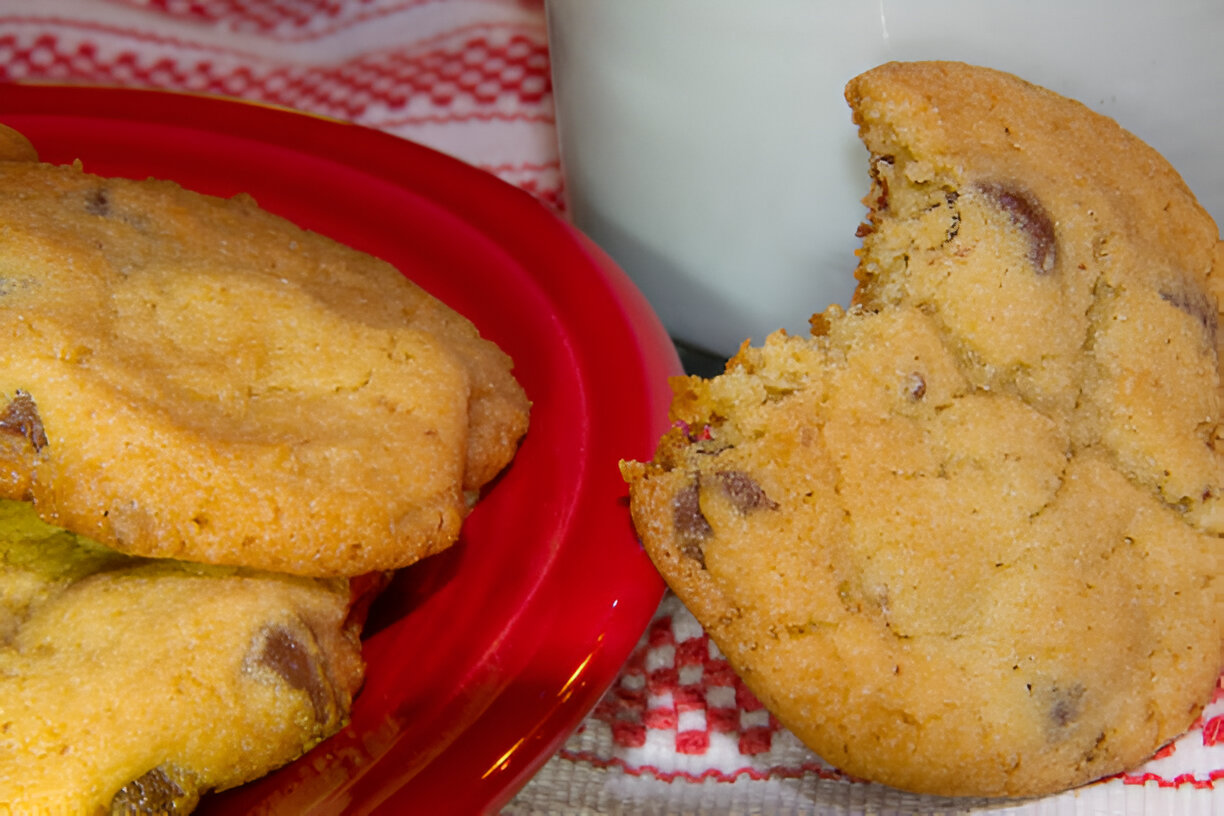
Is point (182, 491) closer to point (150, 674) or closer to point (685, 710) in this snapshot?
point (150, 674)

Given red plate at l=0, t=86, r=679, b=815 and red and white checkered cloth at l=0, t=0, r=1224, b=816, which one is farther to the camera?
red and white checkered cloth at l=0, t=0, r=1224, b=816

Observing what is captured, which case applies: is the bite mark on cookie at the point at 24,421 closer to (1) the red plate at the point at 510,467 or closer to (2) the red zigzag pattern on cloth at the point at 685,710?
(1) the red plate at the point at 510,467

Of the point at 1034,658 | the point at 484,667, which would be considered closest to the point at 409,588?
the point at 484,667

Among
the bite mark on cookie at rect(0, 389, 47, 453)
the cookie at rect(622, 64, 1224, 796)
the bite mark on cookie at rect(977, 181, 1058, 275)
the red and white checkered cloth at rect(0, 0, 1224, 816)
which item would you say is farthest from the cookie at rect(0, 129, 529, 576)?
the red and white checkered cloth at rect(0, 0, 1224, 816)

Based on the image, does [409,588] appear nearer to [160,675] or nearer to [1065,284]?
[160,675]

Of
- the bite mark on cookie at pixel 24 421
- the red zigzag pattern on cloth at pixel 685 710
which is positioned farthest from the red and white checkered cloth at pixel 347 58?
the bite mark on cookie at pixel 24 421

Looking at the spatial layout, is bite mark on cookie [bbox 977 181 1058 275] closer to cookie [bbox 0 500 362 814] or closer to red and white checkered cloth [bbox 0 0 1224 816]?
cookie [bbox 0 500 362 814]
